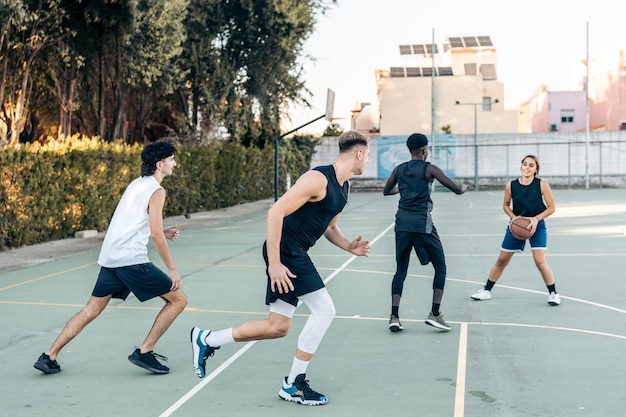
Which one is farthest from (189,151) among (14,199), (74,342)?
(74,342)

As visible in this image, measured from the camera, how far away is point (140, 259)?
741cm

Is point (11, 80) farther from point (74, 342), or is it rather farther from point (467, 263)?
point (74, 342)

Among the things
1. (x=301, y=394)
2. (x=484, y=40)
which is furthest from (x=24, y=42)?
(x=484, y=40)

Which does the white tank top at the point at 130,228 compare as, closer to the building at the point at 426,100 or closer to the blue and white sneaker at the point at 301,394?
the blue and white sneaker at the point at 301,394

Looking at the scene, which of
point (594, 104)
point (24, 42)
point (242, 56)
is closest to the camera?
point (24, 42)

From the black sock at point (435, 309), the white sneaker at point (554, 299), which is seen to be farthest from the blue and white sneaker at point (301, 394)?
the white sneaker at point (554, 299)

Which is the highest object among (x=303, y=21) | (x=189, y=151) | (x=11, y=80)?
(x=303, y=21)

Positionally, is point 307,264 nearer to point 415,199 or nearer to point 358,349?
point 358,349

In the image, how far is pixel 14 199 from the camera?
19.3 m

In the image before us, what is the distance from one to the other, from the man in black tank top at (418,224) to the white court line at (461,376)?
1.10 ft

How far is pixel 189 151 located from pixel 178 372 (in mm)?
25610

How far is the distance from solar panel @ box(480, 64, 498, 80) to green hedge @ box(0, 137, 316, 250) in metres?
63.8

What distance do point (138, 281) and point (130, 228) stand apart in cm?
41

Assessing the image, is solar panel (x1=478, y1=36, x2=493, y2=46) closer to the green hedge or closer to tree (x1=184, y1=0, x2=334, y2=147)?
tree (x1=184, y1=0, x2=334, y2=147)
